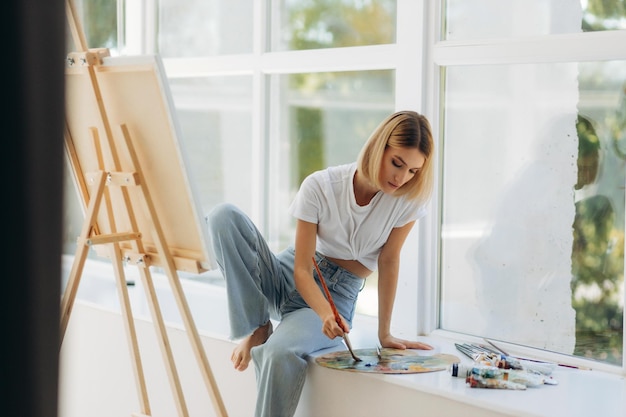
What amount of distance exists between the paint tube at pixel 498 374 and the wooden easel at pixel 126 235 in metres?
0.62

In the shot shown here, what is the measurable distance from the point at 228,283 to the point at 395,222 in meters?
0.50

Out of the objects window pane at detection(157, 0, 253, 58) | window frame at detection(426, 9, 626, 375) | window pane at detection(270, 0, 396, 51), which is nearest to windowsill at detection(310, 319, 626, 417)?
window frame at detection(426, 9, 626, 375)

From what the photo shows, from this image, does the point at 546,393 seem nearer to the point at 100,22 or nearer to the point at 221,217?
the point at 221,217

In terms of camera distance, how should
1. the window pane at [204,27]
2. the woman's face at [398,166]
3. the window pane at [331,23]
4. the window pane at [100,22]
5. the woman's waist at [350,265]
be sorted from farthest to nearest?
the window pane at [100,22] < the window pane at [204,27] < the window pane at [331,23] < the woman's waist at [350,265] < the woman's face at [398,166]

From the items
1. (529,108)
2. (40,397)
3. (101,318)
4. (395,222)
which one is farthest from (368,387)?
(40,397)

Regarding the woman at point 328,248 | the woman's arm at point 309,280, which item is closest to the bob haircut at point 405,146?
the woman at point 328,248

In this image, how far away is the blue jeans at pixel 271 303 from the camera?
85.1 inches

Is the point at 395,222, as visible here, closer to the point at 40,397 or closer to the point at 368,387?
the point at 368,387

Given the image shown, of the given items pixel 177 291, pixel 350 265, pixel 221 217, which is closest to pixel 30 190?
pixel 177 291

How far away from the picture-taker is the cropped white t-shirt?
2338 millimetres

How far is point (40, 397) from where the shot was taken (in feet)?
1.90

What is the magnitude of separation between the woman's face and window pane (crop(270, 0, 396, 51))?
53 centimetres

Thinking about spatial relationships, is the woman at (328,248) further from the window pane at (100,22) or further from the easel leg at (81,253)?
the window pane at (100,22)

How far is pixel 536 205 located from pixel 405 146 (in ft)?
1.35
